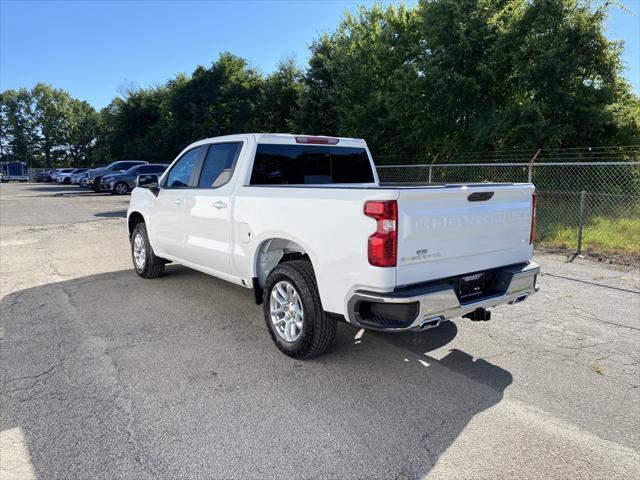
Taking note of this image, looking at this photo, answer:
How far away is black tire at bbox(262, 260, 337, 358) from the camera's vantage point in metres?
3.76

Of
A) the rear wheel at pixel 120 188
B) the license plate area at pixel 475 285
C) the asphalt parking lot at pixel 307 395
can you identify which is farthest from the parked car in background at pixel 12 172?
the license plate area at pixel 475 285

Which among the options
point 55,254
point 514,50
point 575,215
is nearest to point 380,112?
point 514,50

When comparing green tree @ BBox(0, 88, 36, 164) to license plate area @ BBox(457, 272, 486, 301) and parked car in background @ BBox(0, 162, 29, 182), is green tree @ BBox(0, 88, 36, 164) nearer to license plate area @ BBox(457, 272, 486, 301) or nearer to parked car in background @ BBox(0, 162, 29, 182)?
parked car in background @ BBox(0, 162, 29, 182)

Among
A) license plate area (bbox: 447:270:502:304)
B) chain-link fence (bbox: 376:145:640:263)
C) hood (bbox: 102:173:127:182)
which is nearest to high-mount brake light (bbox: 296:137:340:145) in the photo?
license plate area (bbox: 447:270:502:304)

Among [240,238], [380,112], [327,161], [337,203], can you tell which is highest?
[380,112]

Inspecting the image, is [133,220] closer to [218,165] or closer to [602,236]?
[218,165]

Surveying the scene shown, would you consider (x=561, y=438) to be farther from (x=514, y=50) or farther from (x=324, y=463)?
(x=514, y=50)

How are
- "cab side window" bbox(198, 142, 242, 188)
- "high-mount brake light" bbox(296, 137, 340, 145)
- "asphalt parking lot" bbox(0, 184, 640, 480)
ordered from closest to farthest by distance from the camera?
"asphalt parking lot" bbox(0, 184, 640, 480), "cab side window" bbox(198, 142, 242, 188), "high-mount brake light" bbox(296, 137, 340, 145)

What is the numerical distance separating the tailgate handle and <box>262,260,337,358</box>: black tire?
141 cm

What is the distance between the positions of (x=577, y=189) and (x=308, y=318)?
11.3 metres

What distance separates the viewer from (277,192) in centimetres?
407

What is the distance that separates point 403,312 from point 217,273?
2.62m

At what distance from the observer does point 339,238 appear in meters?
3.44

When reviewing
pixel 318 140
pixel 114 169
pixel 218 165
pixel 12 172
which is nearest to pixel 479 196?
pixel 318 140
